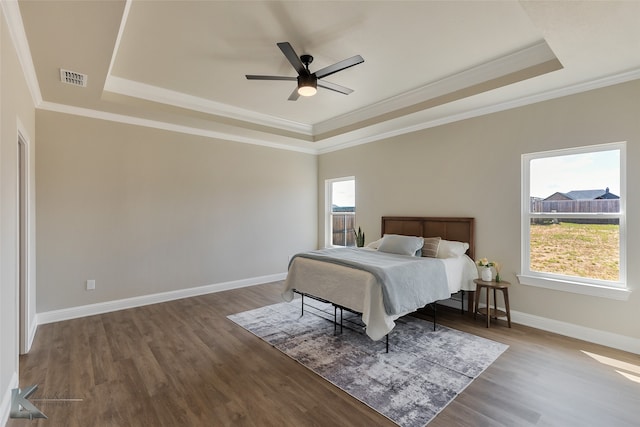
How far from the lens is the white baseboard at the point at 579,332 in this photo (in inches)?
115

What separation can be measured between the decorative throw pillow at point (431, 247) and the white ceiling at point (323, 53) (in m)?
1.81

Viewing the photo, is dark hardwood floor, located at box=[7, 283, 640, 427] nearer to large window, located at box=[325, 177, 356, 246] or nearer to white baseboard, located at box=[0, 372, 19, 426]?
white baseboard, located at box=[0, 372, 19, 426]

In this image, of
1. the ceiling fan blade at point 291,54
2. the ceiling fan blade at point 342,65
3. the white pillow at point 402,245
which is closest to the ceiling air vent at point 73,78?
the ceiling fan blade at point 291,54

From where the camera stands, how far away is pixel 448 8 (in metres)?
2.42

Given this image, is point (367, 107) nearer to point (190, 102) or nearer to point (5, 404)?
point (190, 102)

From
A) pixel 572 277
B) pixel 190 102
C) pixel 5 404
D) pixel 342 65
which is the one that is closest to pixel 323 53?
pixel 342 65

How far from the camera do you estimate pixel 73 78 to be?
3020 mm

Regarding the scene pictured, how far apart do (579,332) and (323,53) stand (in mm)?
4122

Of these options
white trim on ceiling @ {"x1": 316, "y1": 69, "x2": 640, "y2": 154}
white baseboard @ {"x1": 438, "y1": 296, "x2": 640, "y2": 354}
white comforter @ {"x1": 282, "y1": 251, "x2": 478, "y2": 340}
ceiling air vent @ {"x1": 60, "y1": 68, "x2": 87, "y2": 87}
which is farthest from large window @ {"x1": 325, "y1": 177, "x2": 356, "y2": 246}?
ceiling air vent @ {"x1": 60, "y1": 68, "x2": 87, "y2": 87}

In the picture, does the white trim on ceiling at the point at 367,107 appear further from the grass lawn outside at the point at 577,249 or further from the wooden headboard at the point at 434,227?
the grass lawn outside at the point at 577,249

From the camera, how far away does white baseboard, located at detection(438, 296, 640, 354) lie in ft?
9.59

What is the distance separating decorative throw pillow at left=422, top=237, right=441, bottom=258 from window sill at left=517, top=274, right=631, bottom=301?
101 cm

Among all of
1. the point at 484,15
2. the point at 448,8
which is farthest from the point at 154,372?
the point at 484,15

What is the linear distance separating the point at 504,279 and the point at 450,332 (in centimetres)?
110
